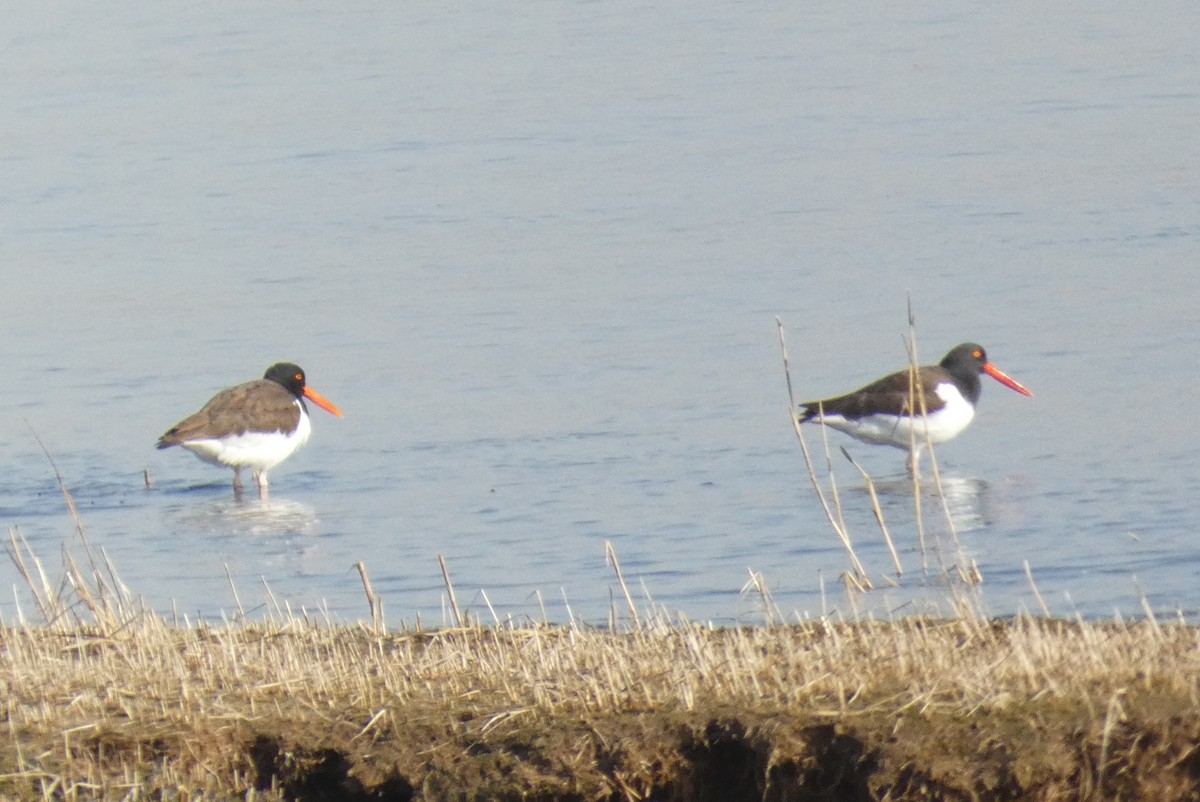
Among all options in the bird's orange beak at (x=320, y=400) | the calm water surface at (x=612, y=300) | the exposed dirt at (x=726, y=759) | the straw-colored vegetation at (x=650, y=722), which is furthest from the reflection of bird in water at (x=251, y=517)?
the exposed dirt at (x=726, y=759)

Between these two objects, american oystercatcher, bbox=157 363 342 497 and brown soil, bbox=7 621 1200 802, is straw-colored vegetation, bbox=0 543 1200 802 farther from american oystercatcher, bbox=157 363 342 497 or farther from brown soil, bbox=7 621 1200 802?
american oystercatcher, bbox=157 363 342 497

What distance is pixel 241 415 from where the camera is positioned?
13711 mm

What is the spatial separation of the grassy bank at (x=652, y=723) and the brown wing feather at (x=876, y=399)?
6.93 m

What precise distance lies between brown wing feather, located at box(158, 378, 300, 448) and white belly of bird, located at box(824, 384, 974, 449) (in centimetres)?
391

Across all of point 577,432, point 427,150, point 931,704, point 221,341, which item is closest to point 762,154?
point 427,150

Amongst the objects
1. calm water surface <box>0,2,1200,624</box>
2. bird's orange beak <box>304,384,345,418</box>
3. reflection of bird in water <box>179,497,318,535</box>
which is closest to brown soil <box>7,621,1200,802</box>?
calm water surface <box>0,2,1200,624</box>

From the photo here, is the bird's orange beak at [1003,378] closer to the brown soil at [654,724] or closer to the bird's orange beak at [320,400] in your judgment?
the bird's orange beak at [320,400]

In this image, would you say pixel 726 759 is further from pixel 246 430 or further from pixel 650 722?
pixel 246 430

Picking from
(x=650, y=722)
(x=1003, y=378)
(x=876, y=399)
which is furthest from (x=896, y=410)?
(x=650, y=722)

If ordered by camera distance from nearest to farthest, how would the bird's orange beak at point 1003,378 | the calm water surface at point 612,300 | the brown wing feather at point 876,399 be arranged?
the calm water surface at point 612,300 < the brown wing feather at point 876,399 < the bird's orange beak at point 1003,378

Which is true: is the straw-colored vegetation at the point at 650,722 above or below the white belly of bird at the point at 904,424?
above

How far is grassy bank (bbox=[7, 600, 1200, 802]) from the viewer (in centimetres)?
505

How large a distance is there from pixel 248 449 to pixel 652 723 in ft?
28.1

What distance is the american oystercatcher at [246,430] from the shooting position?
13.5 m
